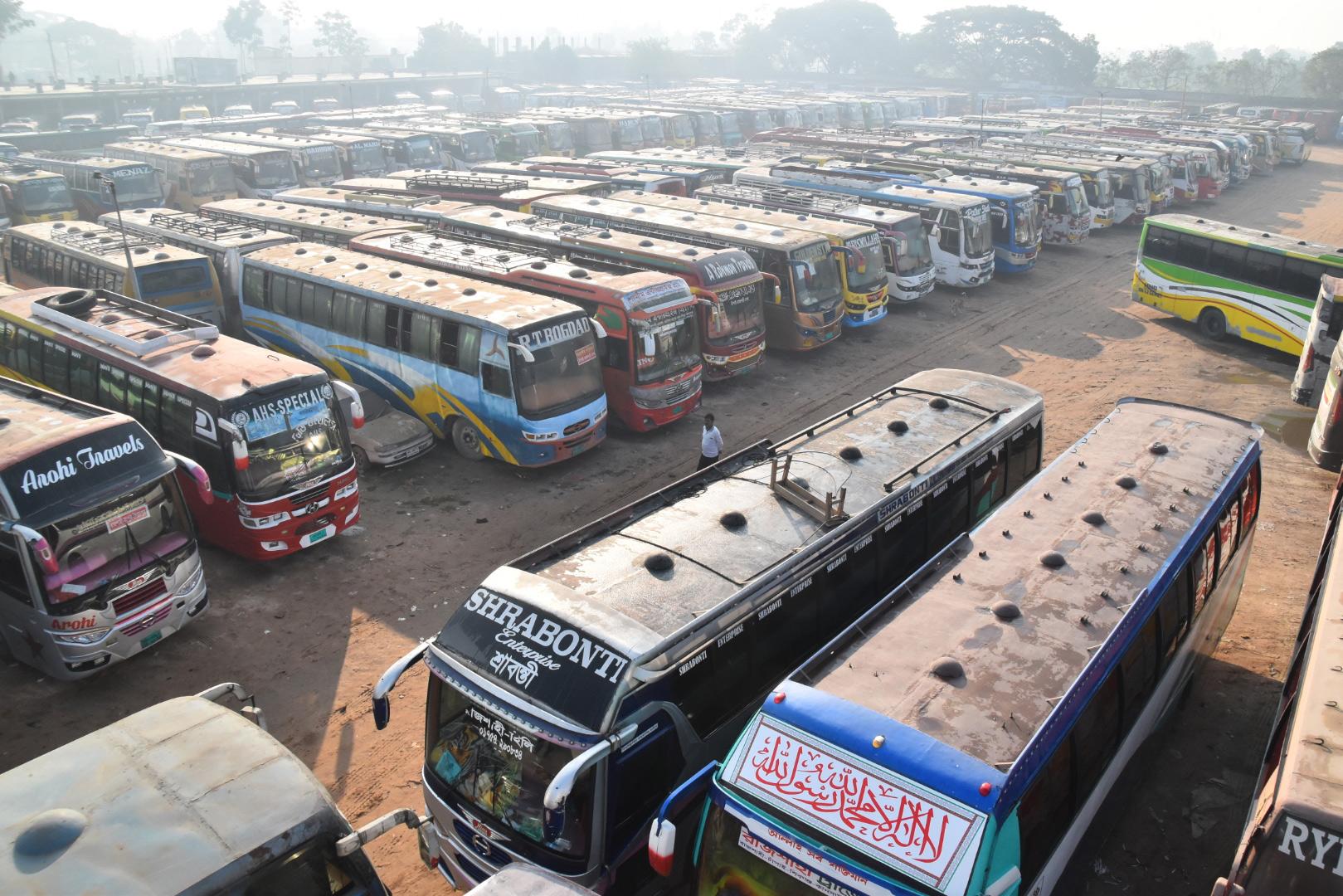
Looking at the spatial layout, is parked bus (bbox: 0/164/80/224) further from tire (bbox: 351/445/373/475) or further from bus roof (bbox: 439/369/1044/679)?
bus roof (bbox: 439/369/1044/679)

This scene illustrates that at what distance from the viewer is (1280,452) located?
53.4ft

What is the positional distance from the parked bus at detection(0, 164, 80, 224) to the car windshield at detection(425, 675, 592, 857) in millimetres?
29590

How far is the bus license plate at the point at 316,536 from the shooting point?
41.1 ft

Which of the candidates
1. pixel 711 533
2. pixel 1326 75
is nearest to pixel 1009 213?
pixel 711 533

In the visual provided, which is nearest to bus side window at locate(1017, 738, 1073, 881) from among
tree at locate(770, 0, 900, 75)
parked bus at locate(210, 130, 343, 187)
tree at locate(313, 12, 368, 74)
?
parked bus at locate(210, 130, 343, 187)

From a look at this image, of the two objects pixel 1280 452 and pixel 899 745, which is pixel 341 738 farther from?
pixel 1280 452

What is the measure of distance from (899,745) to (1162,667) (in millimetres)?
3658

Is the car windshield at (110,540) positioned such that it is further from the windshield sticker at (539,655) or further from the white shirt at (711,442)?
the white shirt at (711,442)

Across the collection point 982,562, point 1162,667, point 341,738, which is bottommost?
point 341,738

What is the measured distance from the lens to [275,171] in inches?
1380

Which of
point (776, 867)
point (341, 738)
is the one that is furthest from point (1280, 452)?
point (341, 738)

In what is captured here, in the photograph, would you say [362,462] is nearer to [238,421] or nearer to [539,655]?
[238,421]

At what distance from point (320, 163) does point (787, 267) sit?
944 inches

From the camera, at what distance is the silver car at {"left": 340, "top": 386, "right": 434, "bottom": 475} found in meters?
15.4
